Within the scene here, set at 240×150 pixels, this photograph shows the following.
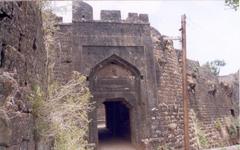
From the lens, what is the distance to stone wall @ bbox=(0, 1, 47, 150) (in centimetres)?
268

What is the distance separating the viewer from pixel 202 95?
17.3 metres

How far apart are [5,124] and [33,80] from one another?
1.30 metres

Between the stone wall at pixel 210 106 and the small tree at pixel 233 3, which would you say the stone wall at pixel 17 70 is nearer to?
the small tree at pixel 233 3

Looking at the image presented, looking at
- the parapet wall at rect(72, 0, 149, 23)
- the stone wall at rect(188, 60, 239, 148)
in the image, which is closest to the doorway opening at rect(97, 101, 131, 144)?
the stone wall at rect(188, 60, 239, 148)

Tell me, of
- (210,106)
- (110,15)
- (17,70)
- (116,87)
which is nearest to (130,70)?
(116,87)

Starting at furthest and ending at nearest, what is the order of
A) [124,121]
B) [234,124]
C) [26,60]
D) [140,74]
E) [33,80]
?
[234,124]
[124,121]
[140,74]
[33,80]
[26,60]

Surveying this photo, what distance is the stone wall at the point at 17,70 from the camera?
2.68m

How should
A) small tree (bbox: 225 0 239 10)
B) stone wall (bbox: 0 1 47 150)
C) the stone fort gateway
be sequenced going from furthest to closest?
the stone fort gateway < small tree (bbox: 225 0 239 10) < stone wall (bbox: 0 1 47 150)

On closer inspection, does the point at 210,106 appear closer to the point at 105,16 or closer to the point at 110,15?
the point at 110,15

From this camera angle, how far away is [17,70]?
10.5 feet

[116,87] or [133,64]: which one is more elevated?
[133,64]

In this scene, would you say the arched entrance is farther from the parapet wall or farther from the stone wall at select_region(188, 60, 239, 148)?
the stone wall at select_region(188, 60, 239, 148)

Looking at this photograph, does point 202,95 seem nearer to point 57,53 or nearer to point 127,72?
point 127,72

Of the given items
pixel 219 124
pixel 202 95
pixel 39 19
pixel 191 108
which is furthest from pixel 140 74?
pixel 39 19
